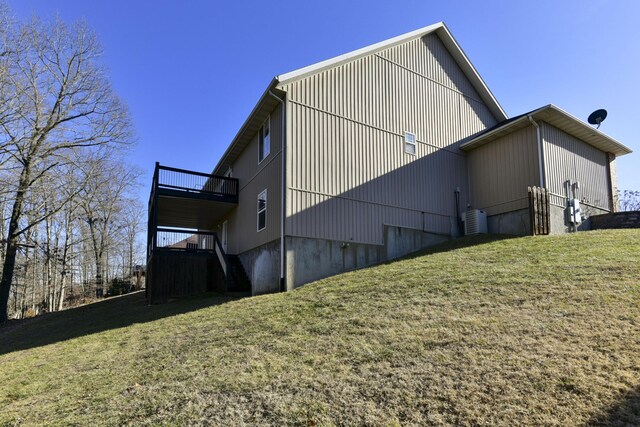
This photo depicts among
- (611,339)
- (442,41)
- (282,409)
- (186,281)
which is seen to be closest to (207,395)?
(282,409)

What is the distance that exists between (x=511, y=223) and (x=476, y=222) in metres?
1.30

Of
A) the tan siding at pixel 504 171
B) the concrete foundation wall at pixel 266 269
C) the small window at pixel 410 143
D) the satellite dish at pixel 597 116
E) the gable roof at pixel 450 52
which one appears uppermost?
the gable roof at pixel 450 52

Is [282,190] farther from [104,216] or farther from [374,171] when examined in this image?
[104,216]

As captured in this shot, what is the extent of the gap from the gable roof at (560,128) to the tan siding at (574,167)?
0.20 meters

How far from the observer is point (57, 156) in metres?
19.7

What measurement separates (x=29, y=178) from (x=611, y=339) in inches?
825

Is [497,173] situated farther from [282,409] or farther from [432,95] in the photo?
[282,409]

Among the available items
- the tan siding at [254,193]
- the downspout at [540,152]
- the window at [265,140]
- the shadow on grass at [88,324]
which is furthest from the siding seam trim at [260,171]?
the downspout at [540,152]

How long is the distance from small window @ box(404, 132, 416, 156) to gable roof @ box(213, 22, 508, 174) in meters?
3.16

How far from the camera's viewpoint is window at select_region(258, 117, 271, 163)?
48.4ft

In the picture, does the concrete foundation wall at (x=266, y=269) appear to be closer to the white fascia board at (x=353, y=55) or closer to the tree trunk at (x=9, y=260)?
the white fascia board at (x=353, y=55)

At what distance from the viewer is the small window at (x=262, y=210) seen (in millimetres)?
14334

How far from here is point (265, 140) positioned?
15234 millimetres

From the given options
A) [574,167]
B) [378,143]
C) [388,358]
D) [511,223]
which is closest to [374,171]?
[378,143]
